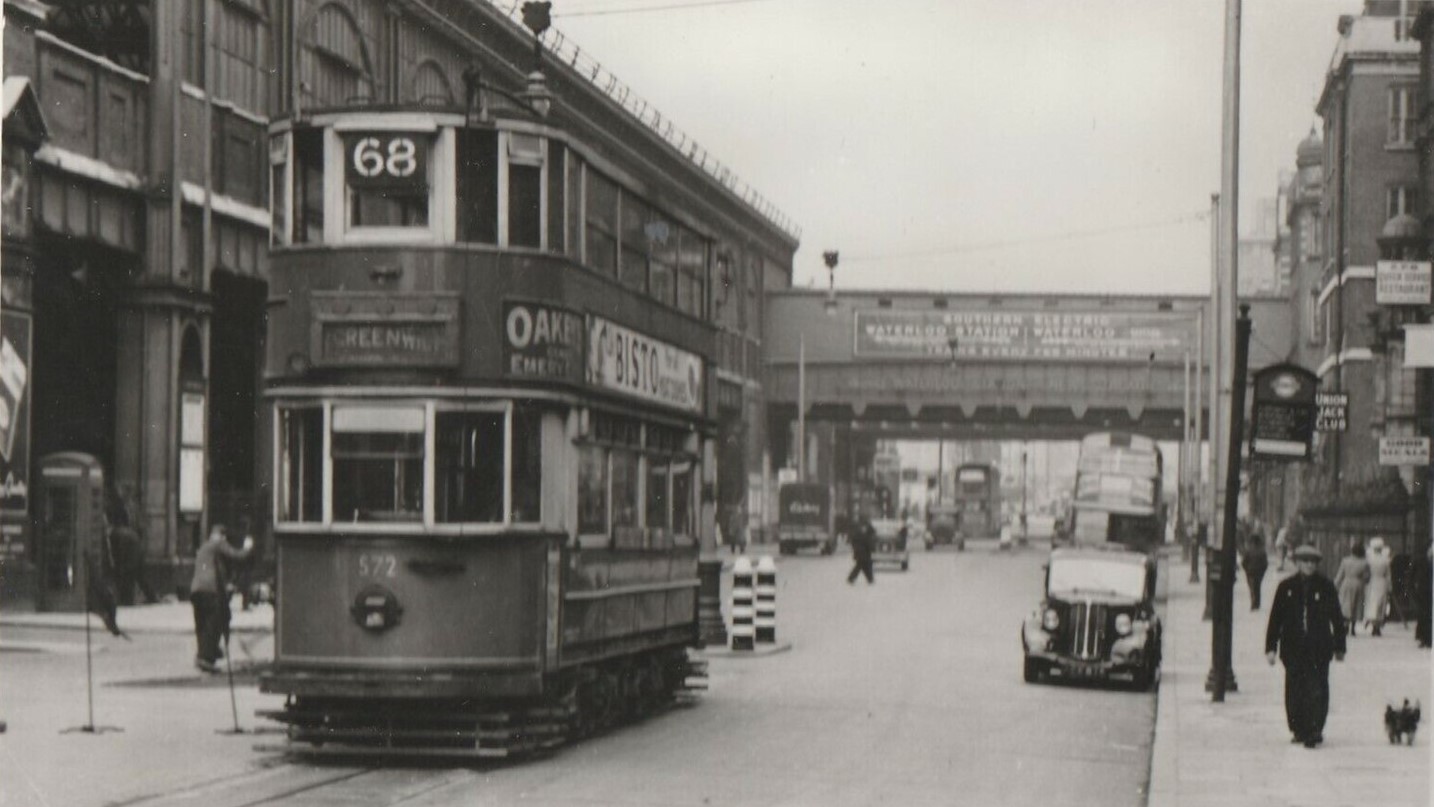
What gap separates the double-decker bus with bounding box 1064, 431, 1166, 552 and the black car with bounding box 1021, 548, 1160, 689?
106ft

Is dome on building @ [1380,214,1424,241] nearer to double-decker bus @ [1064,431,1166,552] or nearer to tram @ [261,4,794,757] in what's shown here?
double-decker bus @ [1064,431,1166,552]

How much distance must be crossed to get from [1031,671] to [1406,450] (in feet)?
18.3

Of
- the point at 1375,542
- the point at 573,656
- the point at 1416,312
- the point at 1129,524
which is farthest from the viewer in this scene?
the point at 1129,524

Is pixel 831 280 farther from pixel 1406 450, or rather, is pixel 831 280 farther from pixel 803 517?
pixel 1406 450

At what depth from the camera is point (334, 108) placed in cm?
1543

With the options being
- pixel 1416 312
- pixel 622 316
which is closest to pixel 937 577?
pixel 1416 312

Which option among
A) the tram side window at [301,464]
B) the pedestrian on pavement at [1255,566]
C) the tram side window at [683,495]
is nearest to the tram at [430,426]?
the tram side window at [301,464]

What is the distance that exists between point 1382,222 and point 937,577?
1878cm

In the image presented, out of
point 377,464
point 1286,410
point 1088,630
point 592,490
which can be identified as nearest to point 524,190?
point 377,464

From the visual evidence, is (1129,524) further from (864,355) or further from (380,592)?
(380,592)

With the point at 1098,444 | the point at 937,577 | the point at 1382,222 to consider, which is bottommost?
the point at 937,577

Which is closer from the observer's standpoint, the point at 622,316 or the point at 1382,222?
the point at 622,316

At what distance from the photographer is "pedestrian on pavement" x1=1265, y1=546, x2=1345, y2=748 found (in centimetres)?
1711

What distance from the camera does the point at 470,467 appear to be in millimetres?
15172
